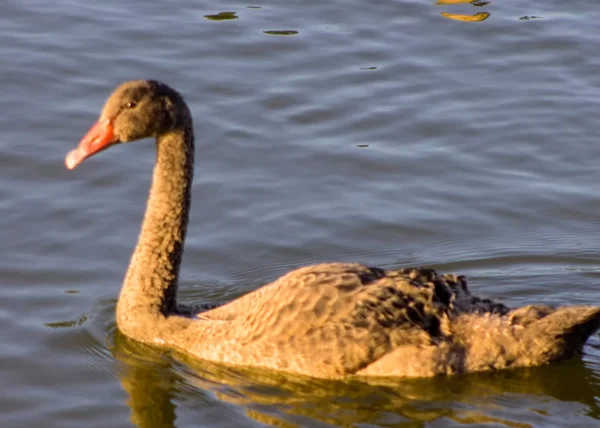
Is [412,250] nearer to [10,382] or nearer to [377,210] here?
[377,210]

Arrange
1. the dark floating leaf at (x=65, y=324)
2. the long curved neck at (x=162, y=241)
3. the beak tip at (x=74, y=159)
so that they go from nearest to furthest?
the beak tip at (x=74, y=159) → the long curved neck at (x=162, y=241) → the dark floating leaf at (x=65, y=324)

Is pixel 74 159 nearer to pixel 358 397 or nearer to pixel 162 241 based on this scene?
pixel 162 241

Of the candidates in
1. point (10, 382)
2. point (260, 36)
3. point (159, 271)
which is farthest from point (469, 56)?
point (10, 382)

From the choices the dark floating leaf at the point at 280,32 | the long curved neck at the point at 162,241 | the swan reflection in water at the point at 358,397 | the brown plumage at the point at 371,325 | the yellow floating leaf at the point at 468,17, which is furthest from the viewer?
the yellow floating leaf at the point at 468,17

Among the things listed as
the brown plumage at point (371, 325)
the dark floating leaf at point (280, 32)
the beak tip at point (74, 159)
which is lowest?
the brown plumage at point (371, 325)

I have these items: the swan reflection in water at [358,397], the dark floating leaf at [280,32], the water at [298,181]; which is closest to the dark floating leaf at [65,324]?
the water at [298,181]

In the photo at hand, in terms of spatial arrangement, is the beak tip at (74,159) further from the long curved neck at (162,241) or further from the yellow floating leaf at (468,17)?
the yellow floating leaf at (468,17)

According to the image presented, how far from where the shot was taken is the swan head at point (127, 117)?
10.2 m

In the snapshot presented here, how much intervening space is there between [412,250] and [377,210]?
0.76 m

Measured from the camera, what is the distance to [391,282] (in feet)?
32.3

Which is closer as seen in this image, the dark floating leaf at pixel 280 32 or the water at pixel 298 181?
the water at pixel 298 181

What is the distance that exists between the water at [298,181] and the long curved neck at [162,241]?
38 cm

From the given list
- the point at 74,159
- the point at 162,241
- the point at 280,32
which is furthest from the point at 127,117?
the point at 280,32

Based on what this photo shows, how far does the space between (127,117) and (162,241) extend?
1.14 meters
